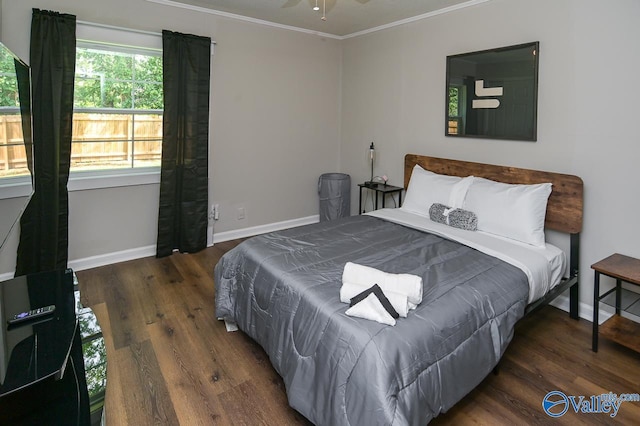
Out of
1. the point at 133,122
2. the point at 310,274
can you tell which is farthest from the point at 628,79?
the point at 133,122

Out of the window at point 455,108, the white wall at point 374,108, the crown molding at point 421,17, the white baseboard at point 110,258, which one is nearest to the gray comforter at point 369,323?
the white wall at point 374,108

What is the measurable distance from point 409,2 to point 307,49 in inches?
60.4

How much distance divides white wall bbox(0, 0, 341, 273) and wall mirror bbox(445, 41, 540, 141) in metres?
1.79

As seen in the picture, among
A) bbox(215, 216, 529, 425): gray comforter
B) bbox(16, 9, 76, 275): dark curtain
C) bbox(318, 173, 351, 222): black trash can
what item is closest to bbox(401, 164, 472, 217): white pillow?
bbox(215, 216, 529, 425): gray comforter

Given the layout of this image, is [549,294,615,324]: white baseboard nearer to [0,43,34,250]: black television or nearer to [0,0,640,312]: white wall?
[0,0,640,312]: white wall

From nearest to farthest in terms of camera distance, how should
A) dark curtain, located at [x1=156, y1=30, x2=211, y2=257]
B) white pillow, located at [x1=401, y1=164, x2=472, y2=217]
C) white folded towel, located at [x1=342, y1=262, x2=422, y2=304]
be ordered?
white folded towel, located at [x1=342, y1=262, x2=422, y2=304] → white pillow, located at [x1=401, y1=164, x2=472, y2=217] → dark curtain, located at [x1=156, y1=30, x2=211, y2=257]

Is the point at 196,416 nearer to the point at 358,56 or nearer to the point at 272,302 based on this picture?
the point at 272,302

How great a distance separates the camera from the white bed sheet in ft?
7.83

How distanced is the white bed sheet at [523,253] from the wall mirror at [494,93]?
934mm

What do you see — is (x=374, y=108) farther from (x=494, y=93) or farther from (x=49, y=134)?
(x=49, y=134)

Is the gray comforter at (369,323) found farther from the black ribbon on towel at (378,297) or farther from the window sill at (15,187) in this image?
the window sill at (15,187)

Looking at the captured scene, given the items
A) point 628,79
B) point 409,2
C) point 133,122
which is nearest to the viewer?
point 628,79

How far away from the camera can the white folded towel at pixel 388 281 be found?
1.82 metres

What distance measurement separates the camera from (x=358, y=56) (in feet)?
15.5
